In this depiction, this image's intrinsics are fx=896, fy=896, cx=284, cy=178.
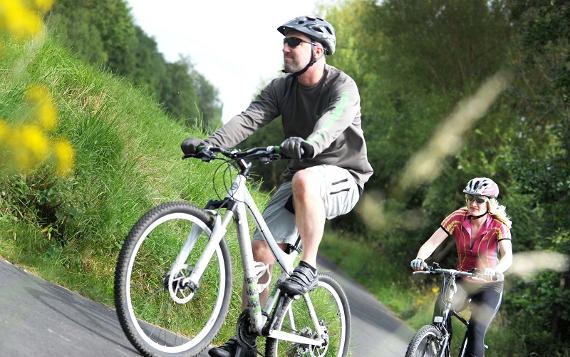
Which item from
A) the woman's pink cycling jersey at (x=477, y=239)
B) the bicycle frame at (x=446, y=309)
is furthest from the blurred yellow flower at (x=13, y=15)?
the bicycle frame at (x=446, y=309)

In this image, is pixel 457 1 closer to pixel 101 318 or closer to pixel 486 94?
pixel 486 94

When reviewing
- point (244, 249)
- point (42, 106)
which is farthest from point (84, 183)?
point (244, 249)

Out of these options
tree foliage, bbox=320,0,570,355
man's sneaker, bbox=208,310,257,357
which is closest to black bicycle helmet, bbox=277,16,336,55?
man's sneaker, bbox=208,310,257,357

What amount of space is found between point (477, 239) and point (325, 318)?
196 cm

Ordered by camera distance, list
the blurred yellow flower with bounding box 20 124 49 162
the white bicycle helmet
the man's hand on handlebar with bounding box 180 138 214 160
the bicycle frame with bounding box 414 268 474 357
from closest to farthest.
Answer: the man's hand on handlebar with bounding box 180 138 214 160 < the blurred yellow flower with bounding box 20 124 49 162 < the bicycle frame with bounding box 414 268 474 357 < the white bicycle helmet

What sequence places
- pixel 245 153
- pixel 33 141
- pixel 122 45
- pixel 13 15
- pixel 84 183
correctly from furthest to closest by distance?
pixel 122 45
pixel 84 183
pixel 13 15
pixel 33 141
pixel 245 153

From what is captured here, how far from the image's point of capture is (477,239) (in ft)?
23.2

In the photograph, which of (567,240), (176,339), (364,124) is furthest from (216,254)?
(364,124)

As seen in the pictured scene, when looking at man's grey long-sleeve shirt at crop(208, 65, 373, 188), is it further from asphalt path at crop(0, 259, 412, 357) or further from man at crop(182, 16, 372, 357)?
asphalt path at crop(0, 259, 412, 357)

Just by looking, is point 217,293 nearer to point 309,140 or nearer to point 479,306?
point 309,140

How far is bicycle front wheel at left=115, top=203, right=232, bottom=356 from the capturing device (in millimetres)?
4254

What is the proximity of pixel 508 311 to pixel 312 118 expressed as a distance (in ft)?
50.6

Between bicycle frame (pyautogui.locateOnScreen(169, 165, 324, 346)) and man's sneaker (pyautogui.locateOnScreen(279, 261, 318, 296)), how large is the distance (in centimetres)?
12

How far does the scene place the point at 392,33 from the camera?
32.9m
